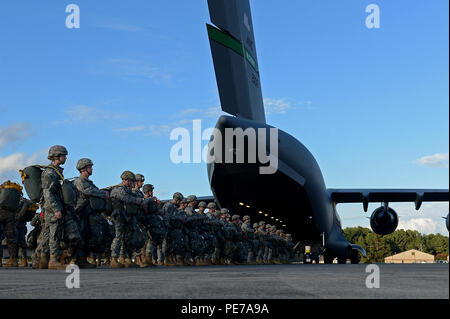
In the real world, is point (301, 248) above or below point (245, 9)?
below

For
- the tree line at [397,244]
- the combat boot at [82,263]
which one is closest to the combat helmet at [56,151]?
the combat boot at [82,263]

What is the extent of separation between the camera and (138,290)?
430cm

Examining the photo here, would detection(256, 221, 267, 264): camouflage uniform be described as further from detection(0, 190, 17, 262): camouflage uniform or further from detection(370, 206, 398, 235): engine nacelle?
detection(0, 190, 17, 262): camouflage uniform

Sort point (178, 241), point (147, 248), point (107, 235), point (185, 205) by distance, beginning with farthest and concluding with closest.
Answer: point (185, 205) < point (178, 241) < point (147, 248) < point (107, 235)

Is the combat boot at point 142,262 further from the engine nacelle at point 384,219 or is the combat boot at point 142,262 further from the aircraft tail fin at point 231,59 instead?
the engine nacelle at point 384,219

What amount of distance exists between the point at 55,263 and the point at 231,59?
633 inches

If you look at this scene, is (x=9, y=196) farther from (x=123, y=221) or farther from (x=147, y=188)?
(x=123, y=221)

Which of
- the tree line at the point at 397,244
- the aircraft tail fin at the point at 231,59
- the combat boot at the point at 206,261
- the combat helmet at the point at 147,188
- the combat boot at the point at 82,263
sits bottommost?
the tree line at the point at 397,244

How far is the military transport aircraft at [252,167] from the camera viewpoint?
68.9 ft

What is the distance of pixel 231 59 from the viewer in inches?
942

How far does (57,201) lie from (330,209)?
2092 centimetres

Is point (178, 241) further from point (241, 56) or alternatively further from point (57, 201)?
point (241, 56)

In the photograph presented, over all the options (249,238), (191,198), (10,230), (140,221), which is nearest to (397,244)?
(249,238)
